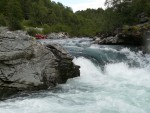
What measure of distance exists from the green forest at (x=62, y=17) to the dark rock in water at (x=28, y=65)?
1010 inches

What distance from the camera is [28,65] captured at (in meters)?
16.0

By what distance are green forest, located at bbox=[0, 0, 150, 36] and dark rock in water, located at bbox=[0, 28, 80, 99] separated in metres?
25.7

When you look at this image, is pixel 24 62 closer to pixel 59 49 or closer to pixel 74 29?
pixel 59 49

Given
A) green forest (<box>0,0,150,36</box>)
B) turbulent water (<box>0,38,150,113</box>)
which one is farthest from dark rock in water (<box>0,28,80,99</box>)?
green forest (<box>0,0,150,36</box>)

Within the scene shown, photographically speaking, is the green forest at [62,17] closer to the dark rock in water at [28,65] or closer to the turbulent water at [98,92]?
the turbulent water at [98,92]

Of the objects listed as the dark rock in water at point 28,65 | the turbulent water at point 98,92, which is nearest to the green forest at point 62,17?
the turbulent water at point 98,92

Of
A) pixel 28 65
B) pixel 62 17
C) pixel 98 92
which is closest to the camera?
pixel 98 92

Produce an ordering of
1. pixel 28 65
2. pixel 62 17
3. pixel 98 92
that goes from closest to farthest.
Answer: pixel 98 92, pixel 28 65, pixel 62 17

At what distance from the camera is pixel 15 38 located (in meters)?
16.8

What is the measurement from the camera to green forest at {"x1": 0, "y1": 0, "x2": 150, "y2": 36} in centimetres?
4647

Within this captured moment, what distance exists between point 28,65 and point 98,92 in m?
3.94

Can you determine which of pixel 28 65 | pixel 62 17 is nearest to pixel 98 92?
pixel 28 65

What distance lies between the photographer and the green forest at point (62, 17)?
46.5 m

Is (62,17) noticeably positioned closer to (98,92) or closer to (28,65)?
(28,65)
